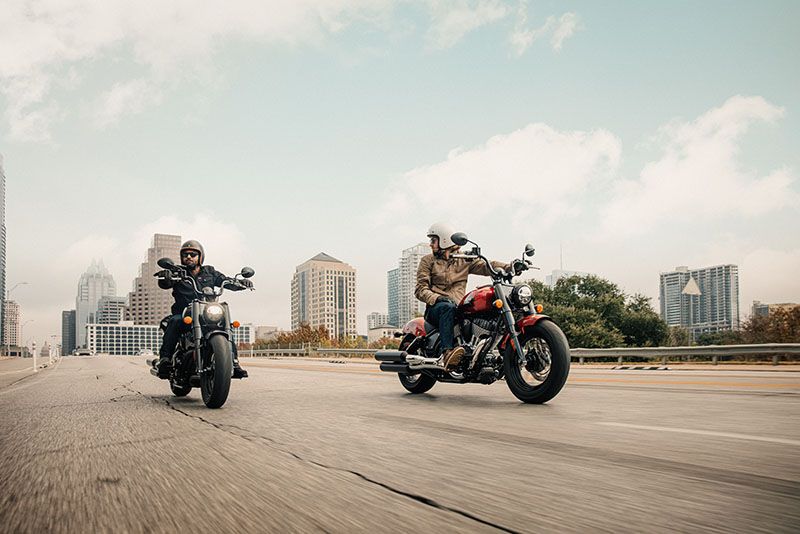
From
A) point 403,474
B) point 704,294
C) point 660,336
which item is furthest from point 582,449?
point 704,294

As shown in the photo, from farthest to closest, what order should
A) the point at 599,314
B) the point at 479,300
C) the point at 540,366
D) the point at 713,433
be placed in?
the point at 599,314
the point at 479,300
the point at 540,366
the point at 713,433

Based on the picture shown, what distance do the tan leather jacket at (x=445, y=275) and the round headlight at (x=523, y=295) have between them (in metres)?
1.06

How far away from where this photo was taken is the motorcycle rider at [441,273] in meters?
7.13

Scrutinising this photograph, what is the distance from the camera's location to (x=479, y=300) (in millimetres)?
6637

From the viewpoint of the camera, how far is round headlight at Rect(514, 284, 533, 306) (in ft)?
20.6

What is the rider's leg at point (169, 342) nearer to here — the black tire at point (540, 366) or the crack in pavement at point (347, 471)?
the crack in pavement at point (347, 471)

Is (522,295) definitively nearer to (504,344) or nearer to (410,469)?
(504,344)

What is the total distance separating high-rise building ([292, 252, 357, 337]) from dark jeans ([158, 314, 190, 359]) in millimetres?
151256

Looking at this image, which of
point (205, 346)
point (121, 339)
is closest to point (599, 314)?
point (205, 346)

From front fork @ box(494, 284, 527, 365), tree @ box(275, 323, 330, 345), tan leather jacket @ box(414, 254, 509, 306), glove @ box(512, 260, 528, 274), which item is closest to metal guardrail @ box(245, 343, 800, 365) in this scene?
tan leather jacket @ box(414, 254, 509, 306)

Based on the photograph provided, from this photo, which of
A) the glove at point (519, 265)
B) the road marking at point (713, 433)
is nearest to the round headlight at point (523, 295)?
the glove at point (519, 265)

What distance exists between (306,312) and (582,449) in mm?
167975

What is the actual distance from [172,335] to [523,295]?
4.27 m

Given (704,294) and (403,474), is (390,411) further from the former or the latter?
(704,294)
